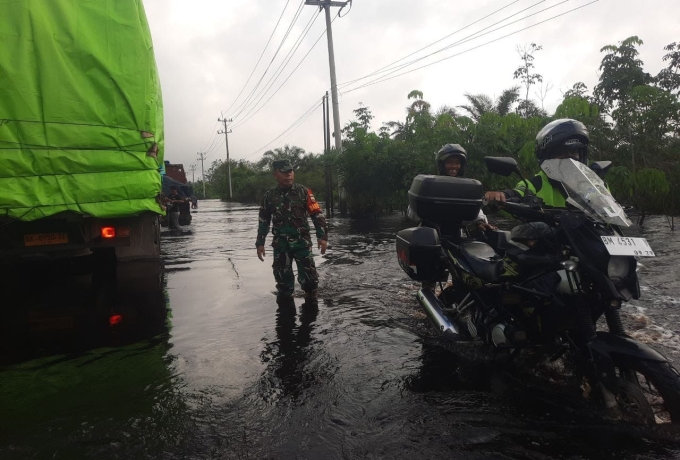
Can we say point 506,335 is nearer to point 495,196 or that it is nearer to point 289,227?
point 495,196

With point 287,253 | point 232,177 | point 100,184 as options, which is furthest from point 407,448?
point 232,177

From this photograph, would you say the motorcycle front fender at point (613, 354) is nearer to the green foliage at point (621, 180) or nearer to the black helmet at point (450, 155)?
the black helmet at point (450, 155)

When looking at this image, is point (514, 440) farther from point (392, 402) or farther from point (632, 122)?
point (632, 122)

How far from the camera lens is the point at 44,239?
17.0ft

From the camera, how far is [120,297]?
5.96 meters

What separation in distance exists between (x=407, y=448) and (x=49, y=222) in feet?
14.8

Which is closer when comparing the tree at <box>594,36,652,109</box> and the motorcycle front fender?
the motorcycle front fender

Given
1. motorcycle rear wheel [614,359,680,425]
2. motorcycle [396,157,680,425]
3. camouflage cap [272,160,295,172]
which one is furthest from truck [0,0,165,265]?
motorcycle rear wheel [614,359,680,425]

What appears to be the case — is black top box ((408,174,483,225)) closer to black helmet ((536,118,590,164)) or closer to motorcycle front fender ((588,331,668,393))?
black helmet ((536,118,590,164))

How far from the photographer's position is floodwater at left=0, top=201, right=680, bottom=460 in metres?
2.56

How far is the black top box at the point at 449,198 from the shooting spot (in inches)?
146

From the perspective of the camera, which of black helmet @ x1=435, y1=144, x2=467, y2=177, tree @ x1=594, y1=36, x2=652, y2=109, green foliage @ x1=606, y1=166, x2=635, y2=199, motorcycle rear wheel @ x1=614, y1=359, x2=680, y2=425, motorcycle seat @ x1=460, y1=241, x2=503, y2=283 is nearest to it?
motorcycle rear wheel @ x1=614, y1=359, x2=680, y2=425

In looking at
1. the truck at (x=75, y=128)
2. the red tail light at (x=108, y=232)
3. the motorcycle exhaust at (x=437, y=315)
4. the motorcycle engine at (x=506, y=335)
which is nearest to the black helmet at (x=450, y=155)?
the motorcycle exhaust at (x=437, y=315)

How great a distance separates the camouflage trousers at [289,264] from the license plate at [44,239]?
7.46 feet
